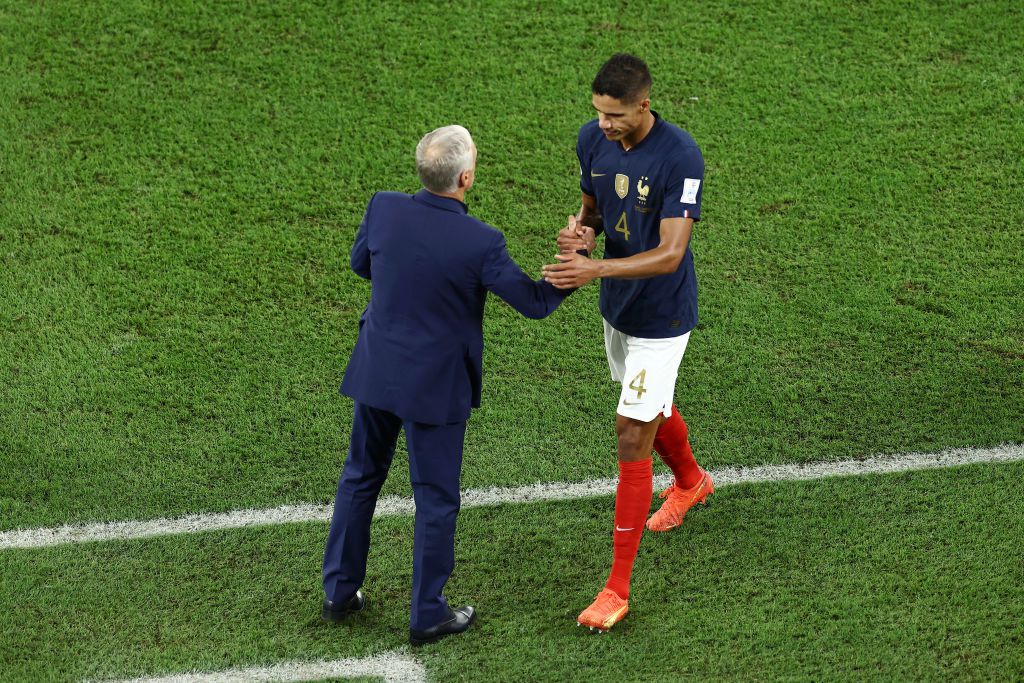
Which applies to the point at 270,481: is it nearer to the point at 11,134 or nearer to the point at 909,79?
the point at 11,134

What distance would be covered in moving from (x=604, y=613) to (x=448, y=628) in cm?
57

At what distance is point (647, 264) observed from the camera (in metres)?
4.02

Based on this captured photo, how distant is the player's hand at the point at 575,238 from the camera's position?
4098 mm

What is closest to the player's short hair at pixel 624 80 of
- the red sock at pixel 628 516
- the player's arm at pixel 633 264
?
the player's arm at pixel 633 264

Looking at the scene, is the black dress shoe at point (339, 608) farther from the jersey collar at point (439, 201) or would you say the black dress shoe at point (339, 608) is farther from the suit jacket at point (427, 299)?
the jersey collar at point (439, 201)

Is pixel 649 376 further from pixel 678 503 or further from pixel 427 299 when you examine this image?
pixel 427 299

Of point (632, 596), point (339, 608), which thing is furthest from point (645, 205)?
point (339, 608)

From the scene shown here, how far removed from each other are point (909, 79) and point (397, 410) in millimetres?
5124

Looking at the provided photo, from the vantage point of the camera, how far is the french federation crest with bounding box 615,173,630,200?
4207 mm

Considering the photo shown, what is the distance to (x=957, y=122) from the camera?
7410mm

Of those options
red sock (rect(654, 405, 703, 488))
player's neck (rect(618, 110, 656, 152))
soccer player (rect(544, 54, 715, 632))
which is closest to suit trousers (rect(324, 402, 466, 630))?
soccer player (rect(544, 54, 715, 632))

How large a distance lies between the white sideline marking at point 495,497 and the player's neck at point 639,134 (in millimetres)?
A: 1644

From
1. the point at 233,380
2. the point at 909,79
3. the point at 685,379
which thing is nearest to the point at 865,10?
the point at 909,79

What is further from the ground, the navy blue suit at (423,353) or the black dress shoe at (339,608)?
the navy blue suit at (423,353)
